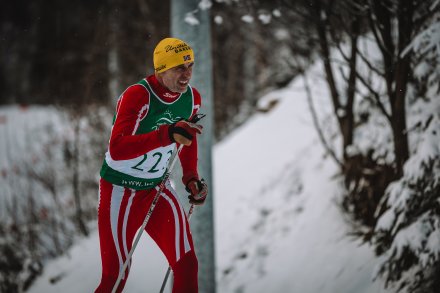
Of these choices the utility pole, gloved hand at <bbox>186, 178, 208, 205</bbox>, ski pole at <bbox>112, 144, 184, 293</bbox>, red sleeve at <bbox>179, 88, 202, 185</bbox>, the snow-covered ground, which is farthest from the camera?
the snow-covered ground

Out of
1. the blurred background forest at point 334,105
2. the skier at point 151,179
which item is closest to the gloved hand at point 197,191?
the skier at point 151,179

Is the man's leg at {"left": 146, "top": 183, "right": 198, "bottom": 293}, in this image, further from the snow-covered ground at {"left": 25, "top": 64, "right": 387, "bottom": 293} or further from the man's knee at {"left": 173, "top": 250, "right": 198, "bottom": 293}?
the snow-covered ground at {"left": 25, "top": 64, "right": 387, "bottom": 293}

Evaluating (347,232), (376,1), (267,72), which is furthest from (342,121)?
(267,72)

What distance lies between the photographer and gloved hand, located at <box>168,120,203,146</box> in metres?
1.81

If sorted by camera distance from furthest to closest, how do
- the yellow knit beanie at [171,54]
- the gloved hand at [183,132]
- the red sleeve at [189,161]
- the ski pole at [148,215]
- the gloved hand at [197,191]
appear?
the red sleeve at [189,161], the gloved hand at [197,191], the ski pole at [148,215], the yellow knit beanie at [171,54], the gloved hand at [183,132]

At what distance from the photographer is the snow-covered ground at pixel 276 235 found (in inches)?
146

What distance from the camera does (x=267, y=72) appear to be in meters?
13.0

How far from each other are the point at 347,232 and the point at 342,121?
3.99ft

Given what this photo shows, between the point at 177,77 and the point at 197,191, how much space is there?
2.46 ft

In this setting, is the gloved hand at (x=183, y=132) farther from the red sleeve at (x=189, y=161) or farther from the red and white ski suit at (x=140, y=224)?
the red sleeve at (x=189, y=161)

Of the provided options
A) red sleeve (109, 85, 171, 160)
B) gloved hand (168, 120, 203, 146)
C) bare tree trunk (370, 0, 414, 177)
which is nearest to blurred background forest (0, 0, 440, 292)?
bare tree trunk (370, 0, 414, 177)

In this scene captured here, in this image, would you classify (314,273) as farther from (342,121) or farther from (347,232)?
(342,121)

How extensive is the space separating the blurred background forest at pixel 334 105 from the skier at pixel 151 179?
60.7 inches

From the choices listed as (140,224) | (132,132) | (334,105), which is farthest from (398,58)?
(140,224)
